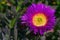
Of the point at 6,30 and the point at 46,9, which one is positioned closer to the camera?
the point at 46,9

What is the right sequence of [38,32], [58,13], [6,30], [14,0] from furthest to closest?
[58,13] < [14,0] < [6,30] < [38,32]

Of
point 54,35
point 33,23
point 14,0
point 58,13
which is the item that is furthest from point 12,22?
point 58,13

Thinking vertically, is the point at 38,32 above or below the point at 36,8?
below

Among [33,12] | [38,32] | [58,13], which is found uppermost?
[33,12]

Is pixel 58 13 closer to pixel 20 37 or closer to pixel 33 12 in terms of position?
pixel 20 37

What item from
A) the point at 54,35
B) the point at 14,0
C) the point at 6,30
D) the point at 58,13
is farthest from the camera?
the point at 58,13

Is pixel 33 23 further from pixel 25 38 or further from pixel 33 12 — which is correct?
pixel 25 38
